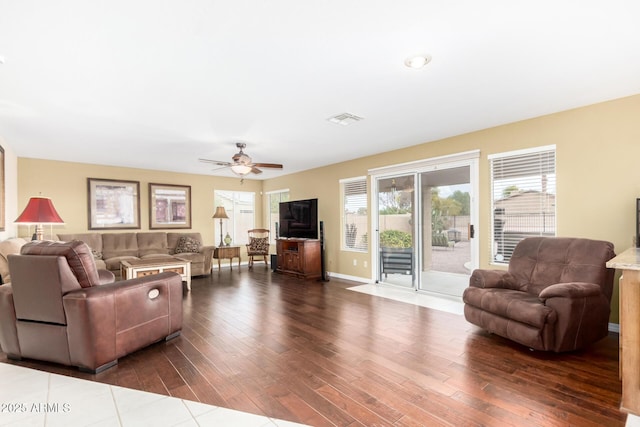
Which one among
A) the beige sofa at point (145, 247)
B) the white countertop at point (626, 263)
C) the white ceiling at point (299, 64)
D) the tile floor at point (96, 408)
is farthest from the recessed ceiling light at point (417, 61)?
the beige sofa at point (145, 247)

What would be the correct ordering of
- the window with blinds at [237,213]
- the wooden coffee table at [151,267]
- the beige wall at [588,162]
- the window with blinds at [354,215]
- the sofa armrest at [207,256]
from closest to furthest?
the beige wall at [588,162] < the wooden coffee table at [151,267] < the window with blinds at [354,215] < the sofa armrest at [207,256] < the window with blinds at [237,213]

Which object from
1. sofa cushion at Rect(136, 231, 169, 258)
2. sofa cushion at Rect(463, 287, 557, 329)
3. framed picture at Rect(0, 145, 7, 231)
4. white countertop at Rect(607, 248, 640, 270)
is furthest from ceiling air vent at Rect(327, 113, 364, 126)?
sofa cushion at Rect(136, 231, 169, 258)

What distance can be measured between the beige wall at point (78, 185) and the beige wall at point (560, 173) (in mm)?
16

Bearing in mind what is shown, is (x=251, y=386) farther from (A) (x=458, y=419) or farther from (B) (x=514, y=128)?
(B) (x=514, y=128)

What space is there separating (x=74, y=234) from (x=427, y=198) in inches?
258

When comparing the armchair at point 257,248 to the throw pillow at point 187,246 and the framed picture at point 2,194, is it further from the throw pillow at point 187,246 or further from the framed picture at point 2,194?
the framed picture at point 2,194

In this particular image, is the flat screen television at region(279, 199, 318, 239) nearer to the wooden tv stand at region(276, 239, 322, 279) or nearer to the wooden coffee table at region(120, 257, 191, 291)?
the wooden tv stand at region(276, 239, 322, 279)

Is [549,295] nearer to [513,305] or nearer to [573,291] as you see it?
[573,291]

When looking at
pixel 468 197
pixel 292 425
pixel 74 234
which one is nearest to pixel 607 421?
pixel 292 425

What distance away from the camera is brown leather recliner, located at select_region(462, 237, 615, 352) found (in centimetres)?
260

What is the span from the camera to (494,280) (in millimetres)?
3365

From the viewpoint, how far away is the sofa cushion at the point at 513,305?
260 cm

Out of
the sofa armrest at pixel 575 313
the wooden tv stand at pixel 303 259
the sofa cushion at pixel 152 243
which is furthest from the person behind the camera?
the sofa cushion at pixel 152 243

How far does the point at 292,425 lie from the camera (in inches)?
69.5
